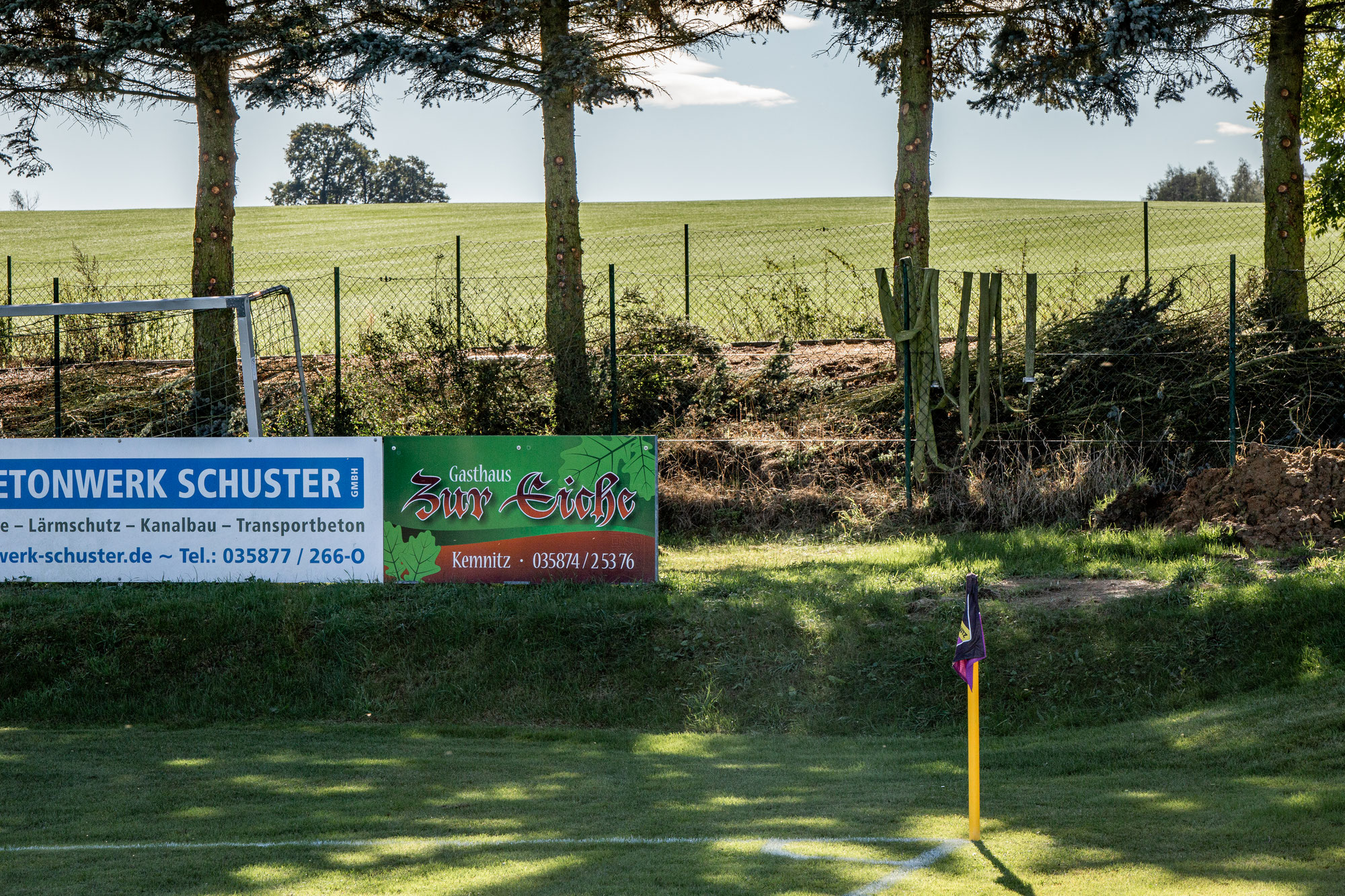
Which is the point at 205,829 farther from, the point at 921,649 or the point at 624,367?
the point at 624,367

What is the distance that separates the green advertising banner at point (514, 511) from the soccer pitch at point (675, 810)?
97.6 inches

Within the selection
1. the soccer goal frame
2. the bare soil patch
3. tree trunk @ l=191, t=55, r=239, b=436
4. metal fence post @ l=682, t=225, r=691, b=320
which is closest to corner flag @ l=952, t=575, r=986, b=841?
the bare soil patch

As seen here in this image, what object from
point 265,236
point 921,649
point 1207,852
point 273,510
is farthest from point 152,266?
point 1207,852

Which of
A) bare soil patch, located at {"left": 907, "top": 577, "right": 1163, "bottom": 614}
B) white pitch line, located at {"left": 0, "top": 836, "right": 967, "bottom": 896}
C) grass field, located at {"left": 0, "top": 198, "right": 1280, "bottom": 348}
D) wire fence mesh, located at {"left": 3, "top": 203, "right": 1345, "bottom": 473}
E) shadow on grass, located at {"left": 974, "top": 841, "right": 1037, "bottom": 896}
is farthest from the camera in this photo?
grass field, located at {"left": 0, "top": 198, "right": 1280, "bottom": 348}

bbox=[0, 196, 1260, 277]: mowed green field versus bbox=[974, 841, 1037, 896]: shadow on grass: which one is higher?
bbox=[0, 196, 1260, 277]: mowed green field

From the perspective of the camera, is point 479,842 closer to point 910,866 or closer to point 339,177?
point 910,866

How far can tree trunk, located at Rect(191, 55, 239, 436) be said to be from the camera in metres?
16.8

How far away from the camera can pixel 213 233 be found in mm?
16844

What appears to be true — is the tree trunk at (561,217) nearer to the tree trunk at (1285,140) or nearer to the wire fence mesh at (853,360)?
the wire fence mesh at (853,360)

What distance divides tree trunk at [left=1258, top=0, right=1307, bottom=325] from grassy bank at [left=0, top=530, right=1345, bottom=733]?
7.34 m

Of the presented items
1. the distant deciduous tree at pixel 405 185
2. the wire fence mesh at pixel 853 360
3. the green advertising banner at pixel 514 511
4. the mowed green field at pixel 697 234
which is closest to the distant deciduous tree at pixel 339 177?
the distant deciduous tree at pixel 405 185

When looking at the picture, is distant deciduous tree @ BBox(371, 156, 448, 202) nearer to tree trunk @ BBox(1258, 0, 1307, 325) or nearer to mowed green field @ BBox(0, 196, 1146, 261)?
mowed green field @ BBox(0, 196, 1146, 261)

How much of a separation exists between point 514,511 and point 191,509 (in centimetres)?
311

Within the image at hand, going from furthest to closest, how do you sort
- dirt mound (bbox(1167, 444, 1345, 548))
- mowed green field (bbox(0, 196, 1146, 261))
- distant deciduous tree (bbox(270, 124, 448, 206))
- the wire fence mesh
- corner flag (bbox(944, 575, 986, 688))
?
1. distant deciduous tree (bbox(270, 124, 448, 206))
2. mowed green field (bbox(0, 196, 1146, 261))
3. the wire fence mesh
4. dirt mound (bbox(1167, 444, 1345, 548))
5. corner flag (bbox(944, 575, 986, 688))
